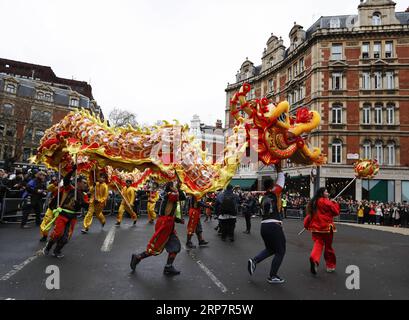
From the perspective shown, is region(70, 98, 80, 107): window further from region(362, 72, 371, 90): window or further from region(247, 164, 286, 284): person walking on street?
region(247, 164, 286, 284): person walking on street

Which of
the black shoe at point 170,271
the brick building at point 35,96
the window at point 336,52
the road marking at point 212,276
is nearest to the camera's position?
the road marking at point 212,276

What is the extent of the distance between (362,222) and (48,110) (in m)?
39.4

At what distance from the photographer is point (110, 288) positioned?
458 cm

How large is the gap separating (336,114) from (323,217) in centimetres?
2256

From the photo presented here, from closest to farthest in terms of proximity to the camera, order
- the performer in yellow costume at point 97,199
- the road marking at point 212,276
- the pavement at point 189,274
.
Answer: the pavement at point 189,274, the road marking at point 212,276, the performer in yellow costume at point 97,199

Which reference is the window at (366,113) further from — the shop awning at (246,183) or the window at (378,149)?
the shop awning at (246,183)

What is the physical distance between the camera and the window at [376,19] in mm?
26131

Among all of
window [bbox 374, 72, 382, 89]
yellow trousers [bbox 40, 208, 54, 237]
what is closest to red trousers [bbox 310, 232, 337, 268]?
yellow trousers [bbox 40, 208, 54, 237]

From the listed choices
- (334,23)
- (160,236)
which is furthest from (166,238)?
(334,23)

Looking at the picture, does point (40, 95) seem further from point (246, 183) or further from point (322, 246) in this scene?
point (322, 246)

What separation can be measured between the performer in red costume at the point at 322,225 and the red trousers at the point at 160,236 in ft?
8.98

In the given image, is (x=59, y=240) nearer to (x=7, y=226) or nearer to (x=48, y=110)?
(x=7, y=226)

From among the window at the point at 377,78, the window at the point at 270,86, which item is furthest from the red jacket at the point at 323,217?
the window at the point at 270,86
